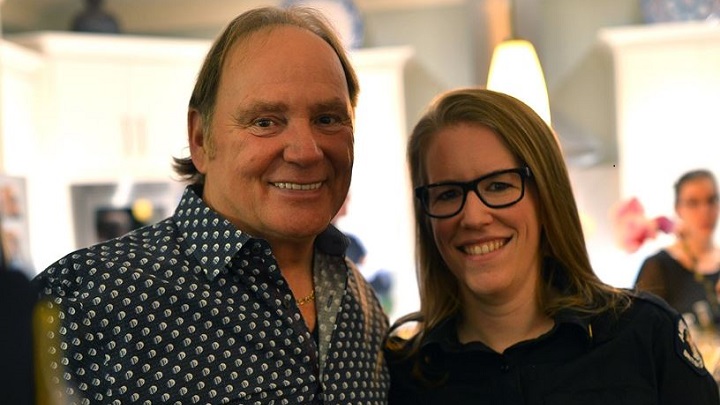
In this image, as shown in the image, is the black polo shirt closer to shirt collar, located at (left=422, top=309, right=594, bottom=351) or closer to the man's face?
shirt collar, located at (left=422, top=309, right=594, bottom=351)

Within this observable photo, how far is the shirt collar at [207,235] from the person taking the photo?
3.90 ft

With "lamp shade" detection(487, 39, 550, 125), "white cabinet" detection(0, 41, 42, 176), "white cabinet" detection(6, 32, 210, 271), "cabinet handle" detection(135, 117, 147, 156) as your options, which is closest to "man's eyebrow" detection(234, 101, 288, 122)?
"lamp shade" detection(487, 39, 550, 125)

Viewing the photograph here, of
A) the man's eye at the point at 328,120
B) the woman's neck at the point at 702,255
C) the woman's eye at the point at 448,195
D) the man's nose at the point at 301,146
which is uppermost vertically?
the man's eye at the point at 328,120

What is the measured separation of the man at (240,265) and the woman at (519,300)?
216 millimetres

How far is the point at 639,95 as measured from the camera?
512 centimetres

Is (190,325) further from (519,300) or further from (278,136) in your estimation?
(519,300)

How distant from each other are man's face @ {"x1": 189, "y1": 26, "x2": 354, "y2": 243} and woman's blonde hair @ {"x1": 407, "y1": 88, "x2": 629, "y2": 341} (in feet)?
0.96

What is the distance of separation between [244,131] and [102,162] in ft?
13.1

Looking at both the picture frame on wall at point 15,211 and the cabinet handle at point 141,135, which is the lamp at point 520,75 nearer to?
the picture frame on wall at point 15,211

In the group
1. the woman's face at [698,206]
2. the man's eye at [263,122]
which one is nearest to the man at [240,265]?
the man's eye at [263,122]

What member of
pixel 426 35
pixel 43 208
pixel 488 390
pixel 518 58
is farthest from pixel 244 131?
pixel 426 35

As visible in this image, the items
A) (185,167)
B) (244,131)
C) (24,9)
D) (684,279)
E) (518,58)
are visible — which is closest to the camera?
(244,131)

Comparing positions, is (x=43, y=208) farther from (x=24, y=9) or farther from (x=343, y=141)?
(x=343, y=141)

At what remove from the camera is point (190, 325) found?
115 centimetres
